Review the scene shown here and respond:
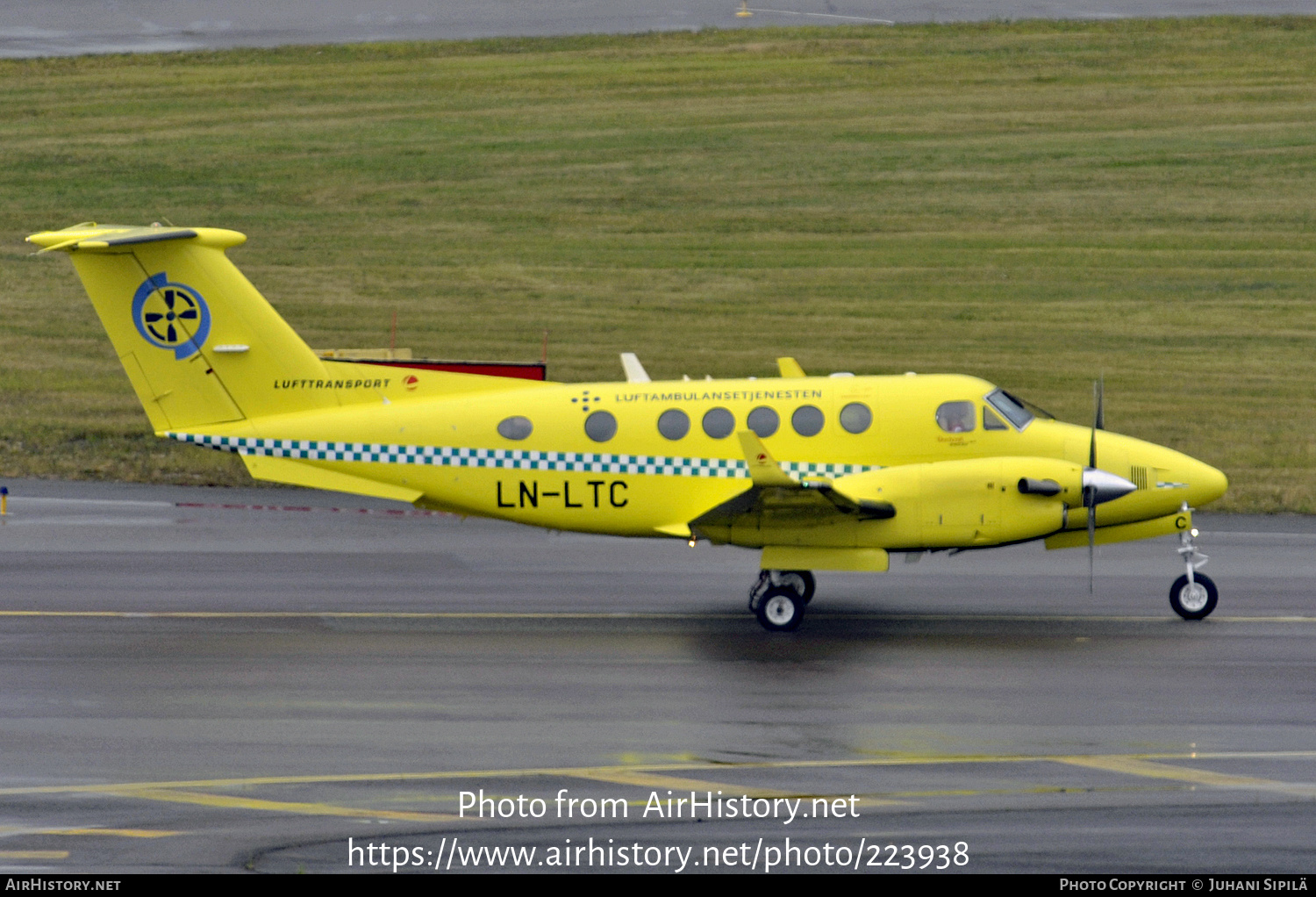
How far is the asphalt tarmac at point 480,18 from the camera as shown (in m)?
51.4

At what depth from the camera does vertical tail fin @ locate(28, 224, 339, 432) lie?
16.8 meters

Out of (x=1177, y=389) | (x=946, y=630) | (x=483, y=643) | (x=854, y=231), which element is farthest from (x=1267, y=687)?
(x=854, y=231)

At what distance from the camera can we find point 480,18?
5216cm

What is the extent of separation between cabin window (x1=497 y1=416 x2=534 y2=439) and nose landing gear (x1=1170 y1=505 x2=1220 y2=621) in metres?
6.74

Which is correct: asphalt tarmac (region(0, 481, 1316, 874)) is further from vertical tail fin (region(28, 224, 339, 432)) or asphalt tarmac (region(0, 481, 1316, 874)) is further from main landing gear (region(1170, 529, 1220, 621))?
vertical tail fin (region(28, 224, 339, 432))

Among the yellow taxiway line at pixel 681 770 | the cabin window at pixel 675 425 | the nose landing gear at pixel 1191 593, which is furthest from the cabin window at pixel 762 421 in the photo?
the yellow taxiway line at pixel 681 770

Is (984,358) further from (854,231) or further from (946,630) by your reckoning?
(946,630)

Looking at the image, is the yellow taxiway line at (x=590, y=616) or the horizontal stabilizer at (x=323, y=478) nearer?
the yellow taxiway line at (x=590, y=616)

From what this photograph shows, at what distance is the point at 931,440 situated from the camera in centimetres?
1622

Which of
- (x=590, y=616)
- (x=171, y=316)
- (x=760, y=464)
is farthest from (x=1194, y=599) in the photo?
(x=171, y=316)

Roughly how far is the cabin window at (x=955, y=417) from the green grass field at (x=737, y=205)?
1100 centimetres

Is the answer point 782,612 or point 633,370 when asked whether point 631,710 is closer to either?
point 782,612

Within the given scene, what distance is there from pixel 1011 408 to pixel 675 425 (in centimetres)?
344

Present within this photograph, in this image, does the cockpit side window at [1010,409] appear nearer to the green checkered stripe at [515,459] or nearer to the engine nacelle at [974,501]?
the engine nacelle at [974,501]
